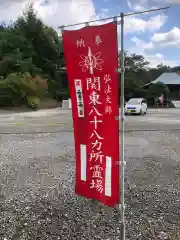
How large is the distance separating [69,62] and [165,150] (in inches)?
215

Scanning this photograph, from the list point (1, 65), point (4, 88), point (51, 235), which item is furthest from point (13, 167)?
point (1, 65)

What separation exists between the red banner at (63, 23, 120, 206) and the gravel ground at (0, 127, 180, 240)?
0.84 m

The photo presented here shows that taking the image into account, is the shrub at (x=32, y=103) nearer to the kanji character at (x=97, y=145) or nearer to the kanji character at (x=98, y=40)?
the kanji character at (x=97, y=145)

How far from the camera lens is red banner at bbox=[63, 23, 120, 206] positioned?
243 cm

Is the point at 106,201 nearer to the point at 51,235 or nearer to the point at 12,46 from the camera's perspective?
the point at 51,235

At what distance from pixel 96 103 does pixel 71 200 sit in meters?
2.09

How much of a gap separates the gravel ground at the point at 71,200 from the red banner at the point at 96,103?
84 centimetres

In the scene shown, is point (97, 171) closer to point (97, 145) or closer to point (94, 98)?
point (97, 145)

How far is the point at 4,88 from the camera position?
20.4m

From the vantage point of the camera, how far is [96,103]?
8.30 ft

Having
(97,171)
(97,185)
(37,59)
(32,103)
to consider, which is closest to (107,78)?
(97,171)

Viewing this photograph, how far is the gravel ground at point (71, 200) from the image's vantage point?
3250 mm

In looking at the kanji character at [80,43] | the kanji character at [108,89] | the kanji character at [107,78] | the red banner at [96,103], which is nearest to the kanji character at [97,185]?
the red banner at [96,103]

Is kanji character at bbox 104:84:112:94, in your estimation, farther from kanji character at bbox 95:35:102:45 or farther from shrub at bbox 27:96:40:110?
shrub at bbox 27:96:40:110
